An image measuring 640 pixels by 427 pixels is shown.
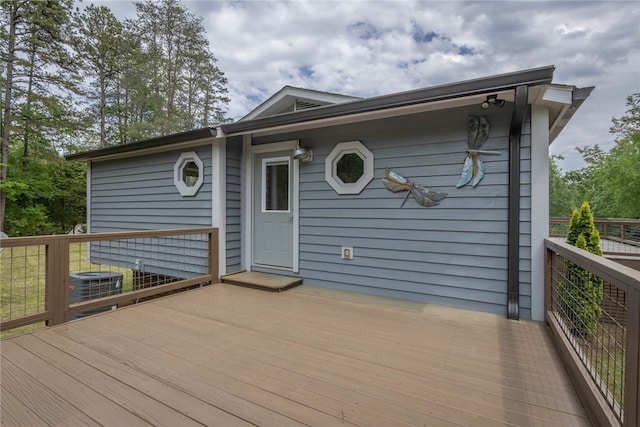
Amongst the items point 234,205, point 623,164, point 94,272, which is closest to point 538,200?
point 234,205

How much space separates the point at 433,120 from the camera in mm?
3373

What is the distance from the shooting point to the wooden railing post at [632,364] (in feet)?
3.48

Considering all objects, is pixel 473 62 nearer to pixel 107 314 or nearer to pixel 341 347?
pixel 341 347

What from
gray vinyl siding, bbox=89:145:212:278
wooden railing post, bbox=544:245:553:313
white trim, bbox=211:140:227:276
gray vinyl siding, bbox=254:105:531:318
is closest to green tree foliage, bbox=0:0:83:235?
gray vinyl siding, bbox=89:145:212:278

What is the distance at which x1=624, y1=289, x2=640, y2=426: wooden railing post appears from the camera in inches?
41.8

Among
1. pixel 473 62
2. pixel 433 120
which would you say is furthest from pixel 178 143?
pixel 473 62

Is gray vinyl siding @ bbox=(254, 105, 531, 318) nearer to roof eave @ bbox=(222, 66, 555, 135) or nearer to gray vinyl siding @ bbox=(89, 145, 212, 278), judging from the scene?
roof eave @ bbox=(222, 66, 555, 135)

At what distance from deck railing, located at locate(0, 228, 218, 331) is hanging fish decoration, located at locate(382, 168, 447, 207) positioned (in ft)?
8.52

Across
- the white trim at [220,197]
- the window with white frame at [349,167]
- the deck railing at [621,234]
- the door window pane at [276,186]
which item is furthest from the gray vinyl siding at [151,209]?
the deck railing at [621,234]

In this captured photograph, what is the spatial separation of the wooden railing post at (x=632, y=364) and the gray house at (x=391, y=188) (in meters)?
1.96

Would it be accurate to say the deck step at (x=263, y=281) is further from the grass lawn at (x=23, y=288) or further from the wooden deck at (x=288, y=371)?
the grass lawn at (x=23, y=288)

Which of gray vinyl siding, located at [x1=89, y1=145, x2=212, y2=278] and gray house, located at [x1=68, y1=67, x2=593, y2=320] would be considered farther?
gray vinyl siding, located at [x1=89, y1=145, x2=212, y2=278]

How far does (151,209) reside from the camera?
564cm

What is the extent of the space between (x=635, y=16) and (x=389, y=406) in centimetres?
845
